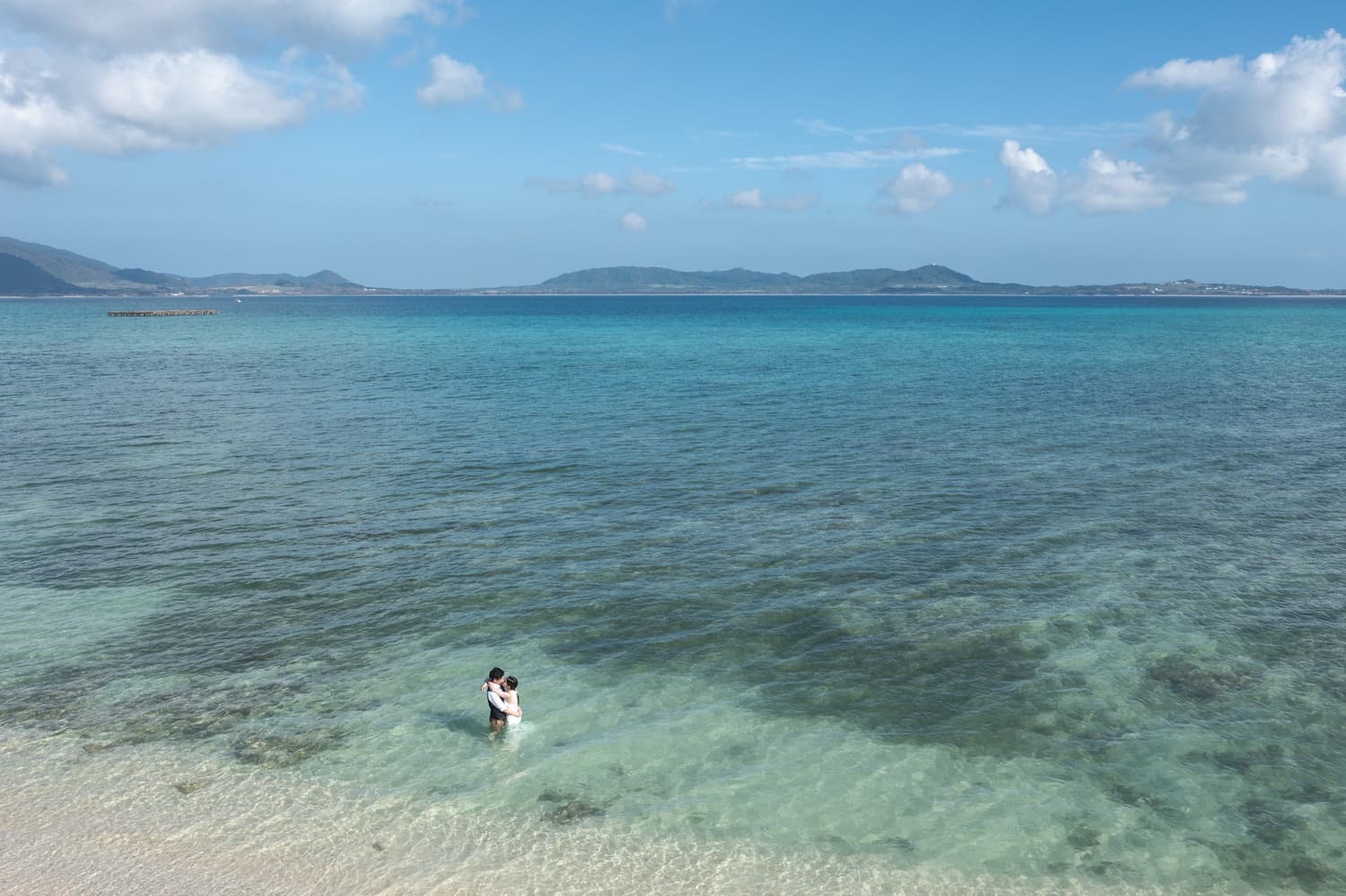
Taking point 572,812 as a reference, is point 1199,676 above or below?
above

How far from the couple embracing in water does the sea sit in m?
0.64

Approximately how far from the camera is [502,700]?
19641mm

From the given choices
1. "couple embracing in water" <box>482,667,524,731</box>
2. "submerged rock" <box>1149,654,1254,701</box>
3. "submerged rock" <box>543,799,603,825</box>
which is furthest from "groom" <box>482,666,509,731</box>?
"submerged rock" <box>1149,654,1254,701</box>

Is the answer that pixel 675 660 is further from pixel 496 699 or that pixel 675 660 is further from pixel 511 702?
pixel 496 699

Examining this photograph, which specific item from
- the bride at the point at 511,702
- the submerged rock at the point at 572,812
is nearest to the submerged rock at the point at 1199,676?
the submerged rock at the point at 572,812

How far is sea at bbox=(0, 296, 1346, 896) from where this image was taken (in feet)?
51.9

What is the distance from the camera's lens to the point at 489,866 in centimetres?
1523

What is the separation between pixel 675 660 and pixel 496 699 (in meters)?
5.43

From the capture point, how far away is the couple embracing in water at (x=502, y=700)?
1962 cm

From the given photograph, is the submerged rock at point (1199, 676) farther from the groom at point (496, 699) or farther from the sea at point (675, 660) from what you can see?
the groom at point (496, 699)

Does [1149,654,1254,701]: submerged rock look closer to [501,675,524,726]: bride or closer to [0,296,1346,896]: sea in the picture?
[0,296,1346,896]: sea

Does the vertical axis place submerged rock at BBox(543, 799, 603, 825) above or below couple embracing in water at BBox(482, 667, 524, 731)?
below

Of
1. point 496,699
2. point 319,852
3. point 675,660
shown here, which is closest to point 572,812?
point 496,699

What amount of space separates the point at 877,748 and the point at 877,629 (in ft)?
19.6
